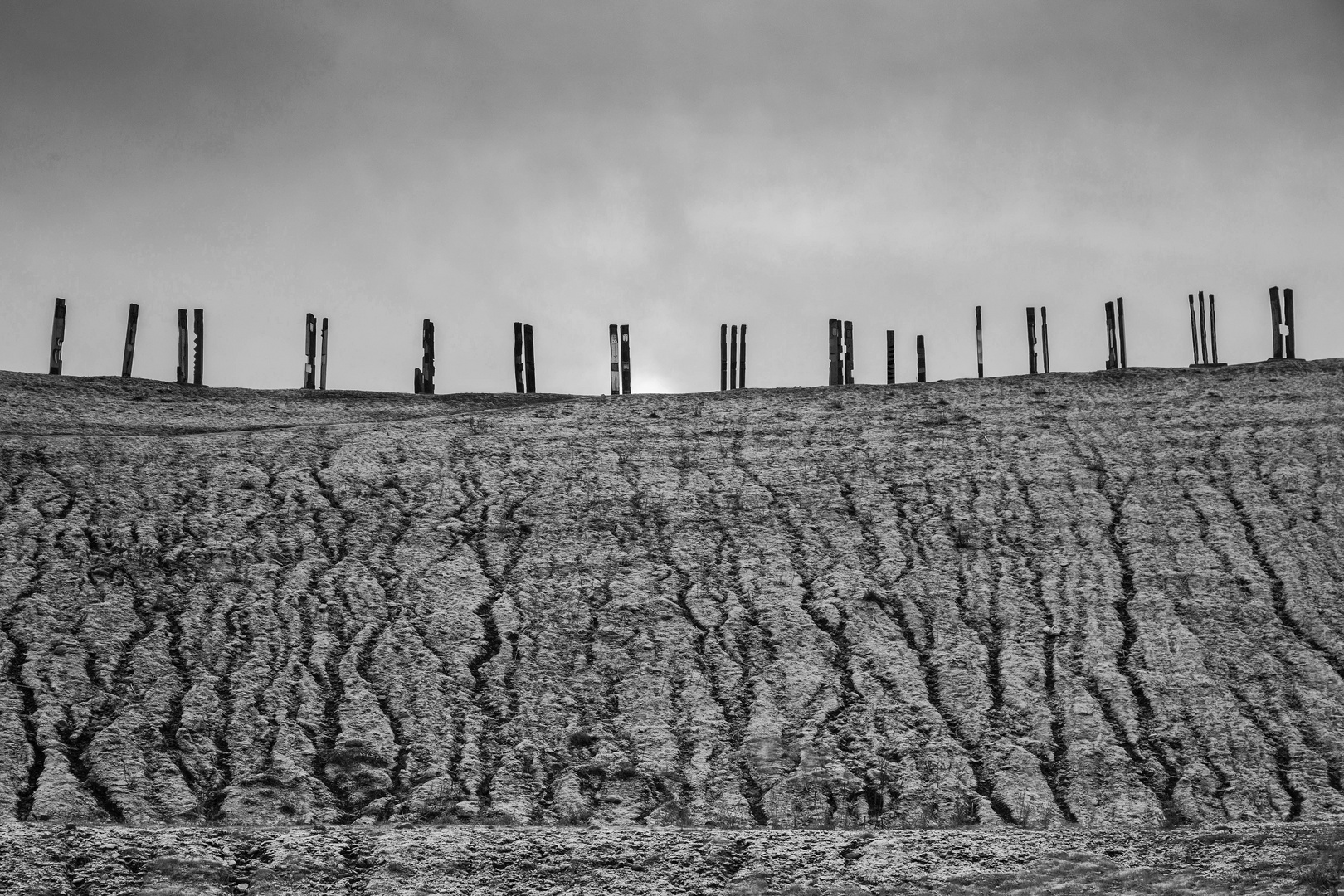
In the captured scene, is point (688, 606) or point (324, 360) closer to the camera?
point (688, 606)

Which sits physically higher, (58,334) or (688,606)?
(58,334)

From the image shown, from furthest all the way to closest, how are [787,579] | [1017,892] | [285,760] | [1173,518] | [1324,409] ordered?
1. [1324,409]
2. [1173,518]
3. [787,579]
4. [285,760]
5. [1017,892]

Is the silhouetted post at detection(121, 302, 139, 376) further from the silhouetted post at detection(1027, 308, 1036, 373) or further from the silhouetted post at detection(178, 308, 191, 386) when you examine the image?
the silhouetted post at detection(1027, 308, 1036, 373)

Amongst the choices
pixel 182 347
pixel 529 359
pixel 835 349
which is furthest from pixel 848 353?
pixel 182 347

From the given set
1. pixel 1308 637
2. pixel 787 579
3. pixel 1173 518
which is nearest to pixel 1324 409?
pixel 1173 518

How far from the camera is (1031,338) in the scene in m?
32.5

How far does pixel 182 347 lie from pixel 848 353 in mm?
14050

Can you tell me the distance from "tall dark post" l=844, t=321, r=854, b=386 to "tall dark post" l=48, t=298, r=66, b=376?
16.3m

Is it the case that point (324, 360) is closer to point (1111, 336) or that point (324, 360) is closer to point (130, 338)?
point (130, 338)

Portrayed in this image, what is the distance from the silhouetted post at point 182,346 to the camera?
31406 millimetres

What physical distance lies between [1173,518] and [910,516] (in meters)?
4.14

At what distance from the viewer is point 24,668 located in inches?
756

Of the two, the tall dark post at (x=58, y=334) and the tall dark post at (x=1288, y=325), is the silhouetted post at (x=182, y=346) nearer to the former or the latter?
the tall dark post at (x=58, y=334)

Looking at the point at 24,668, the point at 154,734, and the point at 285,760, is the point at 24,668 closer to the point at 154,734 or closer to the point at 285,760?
the point at 154,734
